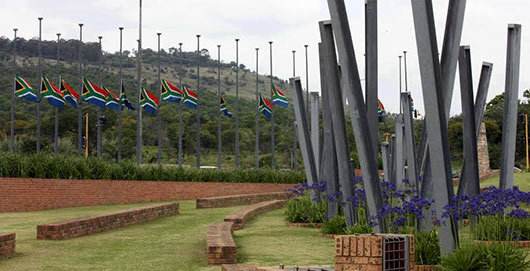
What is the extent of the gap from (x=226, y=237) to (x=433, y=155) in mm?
3312

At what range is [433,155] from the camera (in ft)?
28.4

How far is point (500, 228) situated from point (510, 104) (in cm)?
343

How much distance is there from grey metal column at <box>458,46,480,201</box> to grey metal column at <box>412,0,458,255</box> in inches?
75.0

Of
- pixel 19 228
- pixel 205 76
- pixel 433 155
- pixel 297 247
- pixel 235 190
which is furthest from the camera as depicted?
pixel 205 76

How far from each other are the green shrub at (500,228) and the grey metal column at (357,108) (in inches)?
53.0

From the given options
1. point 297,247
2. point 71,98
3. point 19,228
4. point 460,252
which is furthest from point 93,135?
point 460,252

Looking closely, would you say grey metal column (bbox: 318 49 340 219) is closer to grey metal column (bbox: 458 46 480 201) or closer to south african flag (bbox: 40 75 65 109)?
grey metal column (bbox: 458 46 480 201)

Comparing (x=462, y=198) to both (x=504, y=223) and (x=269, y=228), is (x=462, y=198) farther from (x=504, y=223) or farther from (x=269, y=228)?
(x=269, y=228)

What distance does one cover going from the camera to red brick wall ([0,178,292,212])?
20672 mm

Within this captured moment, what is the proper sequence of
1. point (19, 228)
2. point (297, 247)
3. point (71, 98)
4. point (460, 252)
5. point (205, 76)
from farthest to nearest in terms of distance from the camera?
point (205, 76), point (71, 98), point (19, 228), point (297, 247), point (460, 252)

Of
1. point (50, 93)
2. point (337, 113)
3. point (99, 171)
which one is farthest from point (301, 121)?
point (50, 93)

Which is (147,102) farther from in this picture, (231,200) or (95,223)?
(95,223)

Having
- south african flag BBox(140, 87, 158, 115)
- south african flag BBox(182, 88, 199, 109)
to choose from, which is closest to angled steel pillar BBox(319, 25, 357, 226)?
south african flag BBox(140, 87, 158, 115)

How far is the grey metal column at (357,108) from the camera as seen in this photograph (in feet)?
33.5
